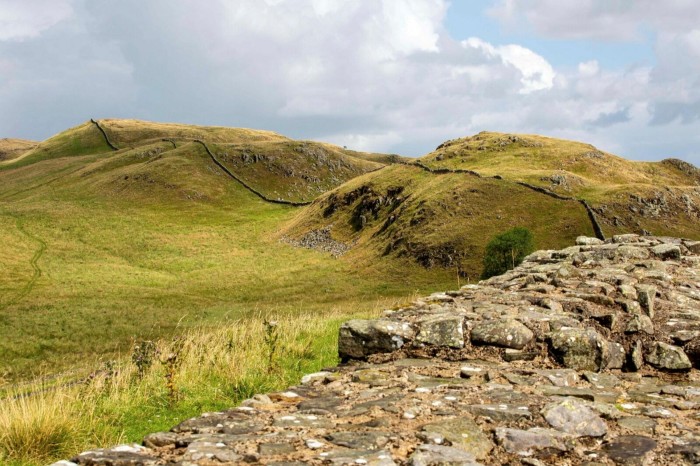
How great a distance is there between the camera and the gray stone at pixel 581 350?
9031mm

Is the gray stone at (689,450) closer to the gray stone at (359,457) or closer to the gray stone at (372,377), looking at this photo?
→ the gray stone at (359,457)

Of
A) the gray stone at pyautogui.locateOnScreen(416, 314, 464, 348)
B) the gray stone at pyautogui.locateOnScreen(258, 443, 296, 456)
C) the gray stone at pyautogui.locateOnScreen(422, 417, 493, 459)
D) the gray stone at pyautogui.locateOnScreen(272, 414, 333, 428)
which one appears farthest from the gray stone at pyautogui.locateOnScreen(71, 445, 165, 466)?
the gray stone at pyautogui.locateOnScreen(416, 314, 464, 348)

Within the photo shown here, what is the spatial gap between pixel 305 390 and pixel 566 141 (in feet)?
339

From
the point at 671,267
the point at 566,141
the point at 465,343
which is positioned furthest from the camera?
the point at 566,141

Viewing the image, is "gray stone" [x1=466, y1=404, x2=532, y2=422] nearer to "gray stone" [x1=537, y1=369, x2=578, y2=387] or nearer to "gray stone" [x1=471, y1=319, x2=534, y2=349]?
"gray stone" [x1=537, y1=369, x2=578, y2=387]

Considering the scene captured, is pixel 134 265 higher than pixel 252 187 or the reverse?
the reverse

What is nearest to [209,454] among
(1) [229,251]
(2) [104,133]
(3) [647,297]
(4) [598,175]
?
(3) [647,297]

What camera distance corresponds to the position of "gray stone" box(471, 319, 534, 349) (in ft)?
30.7

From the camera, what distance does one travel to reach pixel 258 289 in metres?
54.8

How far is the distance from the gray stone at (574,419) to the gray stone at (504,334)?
2813 millimetres

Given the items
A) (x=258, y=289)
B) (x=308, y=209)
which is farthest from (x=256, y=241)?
(x=258, y=289)

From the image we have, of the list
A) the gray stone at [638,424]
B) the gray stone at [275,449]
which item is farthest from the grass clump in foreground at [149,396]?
the gray stone at [638,424]

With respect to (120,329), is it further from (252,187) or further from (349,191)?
(252,187)

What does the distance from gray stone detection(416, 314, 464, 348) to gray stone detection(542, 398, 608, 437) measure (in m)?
3.11
